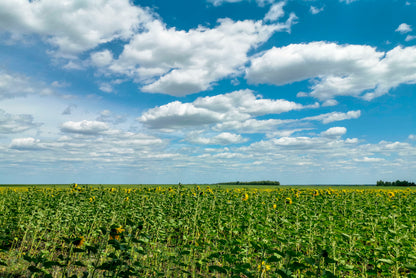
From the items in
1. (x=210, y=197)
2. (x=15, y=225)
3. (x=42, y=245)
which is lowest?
(x=42, y=245)

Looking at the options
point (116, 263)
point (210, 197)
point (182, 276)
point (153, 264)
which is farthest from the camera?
point (210, 197)

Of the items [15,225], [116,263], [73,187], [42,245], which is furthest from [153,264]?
[73,187]

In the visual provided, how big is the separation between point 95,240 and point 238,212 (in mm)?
5937

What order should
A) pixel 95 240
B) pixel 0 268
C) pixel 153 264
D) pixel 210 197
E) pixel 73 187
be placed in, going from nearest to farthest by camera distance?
pixel 0 268, pixel 153 264, pixel 95 240, pixel 210 197, pixel 73 187

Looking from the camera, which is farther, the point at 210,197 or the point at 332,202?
the point at 332,202

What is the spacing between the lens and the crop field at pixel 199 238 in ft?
18.3

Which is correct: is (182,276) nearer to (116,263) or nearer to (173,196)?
(116,263)

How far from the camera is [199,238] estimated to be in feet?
33.7

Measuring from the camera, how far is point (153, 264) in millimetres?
8055

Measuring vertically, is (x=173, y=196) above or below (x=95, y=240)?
above

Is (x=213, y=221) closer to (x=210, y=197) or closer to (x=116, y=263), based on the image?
(x=210, y=197)

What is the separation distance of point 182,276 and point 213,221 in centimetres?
329

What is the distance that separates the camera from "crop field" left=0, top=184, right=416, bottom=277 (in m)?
5.57

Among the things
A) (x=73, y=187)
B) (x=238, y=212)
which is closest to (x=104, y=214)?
(x=238, y=212)
